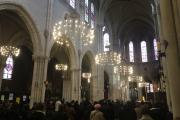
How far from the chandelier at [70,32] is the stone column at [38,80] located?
6.81 feet

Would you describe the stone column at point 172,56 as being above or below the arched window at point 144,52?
below

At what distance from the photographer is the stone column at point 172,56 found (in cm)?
655

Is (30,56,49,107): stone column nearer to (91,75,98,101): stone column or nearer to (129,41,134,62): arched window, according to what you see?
(91,75,98,101): stone column

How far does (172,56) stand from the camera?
700 centimetres

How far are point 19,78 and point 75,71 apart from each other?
Answer: 27.7 feet

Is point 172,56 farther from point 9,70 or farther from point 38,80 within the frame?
point 9,70

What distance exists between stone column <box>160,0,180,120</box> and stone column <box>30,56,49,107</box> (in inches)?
413

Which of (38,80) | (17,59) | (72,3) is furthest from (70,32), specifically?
(17,59)

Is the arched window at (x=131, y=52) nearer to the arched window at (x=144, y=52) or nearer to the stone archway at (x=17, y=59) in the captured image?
the arched window at (x=144, y=52)

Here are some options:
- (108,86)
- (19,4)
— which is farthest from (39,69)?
(108,86)

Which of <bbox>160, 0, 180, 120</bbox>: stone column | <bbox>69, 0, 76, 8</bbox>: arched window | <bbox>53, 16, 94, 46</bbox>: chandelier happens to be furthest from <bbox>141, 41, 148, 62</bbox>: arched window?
<bbox>160, 0, 180, 120</bbox>: stone column

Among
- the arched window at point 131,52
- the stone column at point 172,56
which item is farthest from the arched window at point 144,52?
the stone column at point 172,56

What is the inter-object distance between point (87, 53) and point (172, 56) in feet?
59.7

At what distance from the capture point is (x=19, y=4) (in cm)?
1405
